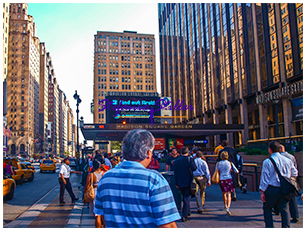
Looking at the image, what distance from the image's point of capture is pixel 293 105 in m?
31.5

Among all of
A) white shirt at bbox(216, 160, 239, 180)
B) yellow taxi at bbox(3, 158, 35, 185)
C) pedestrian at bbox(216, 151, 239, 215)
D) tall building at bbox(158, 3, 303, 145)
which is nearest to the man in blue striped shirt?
pedestrian at bbox(216, 151, 239, 215)

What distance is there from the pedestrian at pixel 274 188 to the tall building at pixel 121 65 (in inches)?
5015

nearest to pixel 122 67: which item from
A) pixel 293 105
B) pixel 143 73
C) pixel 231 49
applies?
pixel 143 73

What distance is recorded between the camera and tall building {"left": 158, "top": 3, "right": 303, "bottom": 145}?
31047mm

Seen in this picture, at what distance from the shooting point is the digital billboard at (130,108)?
147ft

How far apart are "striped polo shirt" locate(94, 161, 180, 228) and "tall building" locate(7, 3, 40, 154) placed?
132 m

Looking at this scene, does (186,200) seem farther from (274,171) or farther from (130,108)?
(130,108)

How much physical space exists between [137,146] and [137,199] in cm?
45

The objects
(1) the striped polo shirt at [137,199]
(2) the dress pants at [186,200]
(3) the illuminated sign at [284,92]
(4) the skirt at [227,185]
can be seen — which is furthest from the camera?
(3) the illuminated sign at [284,92]

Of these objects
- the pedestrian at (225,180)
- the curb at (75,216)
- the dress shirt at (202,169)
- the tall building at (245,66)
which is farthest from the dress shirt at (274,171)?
the tall building at (245,66)

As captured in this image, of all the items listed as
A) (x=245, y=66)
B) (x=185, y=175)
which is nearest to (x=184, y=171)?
(x=185, y=175)

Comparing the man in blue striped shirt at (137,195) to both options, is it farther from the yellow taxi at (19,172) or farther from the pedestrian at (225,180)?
the yellow taxi at (19,172)

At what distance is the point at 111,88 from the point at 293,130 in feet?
354

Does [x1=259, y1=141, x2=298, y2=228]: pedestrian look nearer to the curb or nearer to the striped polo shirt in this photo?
the striped polo shirt
